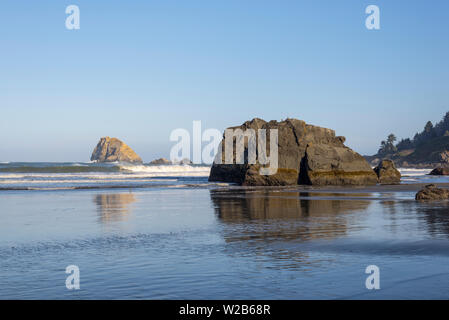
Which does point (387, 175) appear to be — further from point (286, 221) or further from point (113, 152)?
point (113, 152)

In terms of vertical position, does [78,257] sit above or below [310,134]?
below

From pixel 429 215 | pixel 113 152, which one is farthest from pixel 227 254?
pixel 113 152

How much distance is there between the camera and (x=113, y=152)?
18412 cm

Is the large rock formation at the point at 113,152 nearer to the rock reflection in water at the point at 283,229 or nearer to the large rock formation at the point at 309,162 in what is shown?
the large rock formation at the point at 309,162

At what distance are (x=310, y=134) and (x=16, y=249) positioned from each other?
43.2m

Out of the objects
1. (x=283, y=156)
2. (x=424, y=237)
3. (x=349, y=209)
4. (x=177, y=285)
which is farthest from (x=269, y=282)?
(x=283, y=156)

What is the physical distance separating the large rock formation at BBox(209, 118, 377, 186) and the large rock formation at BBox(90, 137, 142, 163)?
13315 centimetres

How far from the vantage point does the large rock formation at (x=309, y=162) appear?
149ft

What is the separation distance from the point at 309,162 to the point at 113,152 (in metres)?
147

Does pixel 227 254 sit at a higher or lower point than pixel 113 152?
lower

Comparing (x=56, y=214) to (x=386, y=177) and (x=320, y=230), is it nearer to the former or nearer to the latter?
(x=320, y=230)

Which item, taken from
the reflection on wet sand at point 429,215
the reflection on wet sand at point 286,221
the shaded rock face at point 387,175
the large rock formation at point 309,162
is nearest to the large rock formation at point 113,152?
the large rock formation at point 309,162
